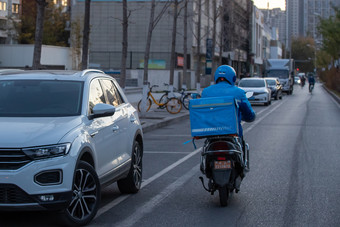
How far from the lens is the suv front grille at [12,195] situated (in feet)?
18.2

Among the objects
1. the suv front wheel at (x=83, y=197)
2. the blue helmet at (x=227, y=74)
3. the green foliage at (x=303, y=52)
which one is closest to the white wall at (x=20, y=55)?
the blue helmet at (x=227, y=74)

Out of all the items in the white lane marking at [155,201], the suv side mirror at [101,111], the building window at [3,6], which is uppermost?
the building window at [3,6]

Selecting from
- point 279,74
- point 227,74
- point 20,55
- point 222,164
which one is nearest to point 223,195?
point 222,164

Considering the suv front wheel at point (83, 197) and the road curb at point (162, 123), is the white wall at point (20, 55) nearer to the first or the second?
the road curb at point (162, 123)

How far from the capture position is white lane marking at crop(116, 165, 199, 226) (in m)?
6.55

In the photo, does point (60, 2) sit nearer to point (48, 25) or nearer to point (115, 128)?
point (48, 25)

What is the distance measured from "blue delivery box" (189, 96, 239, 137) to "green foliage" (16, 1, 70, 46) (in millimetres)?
56980

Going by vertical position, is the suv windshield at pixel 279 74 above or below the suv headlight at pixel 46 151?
above

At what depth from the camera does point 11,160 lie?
18.3ft

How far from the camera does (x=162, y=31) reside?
59906mm

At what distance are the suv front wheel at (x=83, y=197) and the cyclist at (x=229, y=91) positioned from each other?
193 cm

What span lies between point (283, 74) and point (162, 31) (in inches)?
543

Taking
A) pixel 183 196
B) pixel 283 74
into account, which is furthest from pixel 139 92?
pixel 183 196

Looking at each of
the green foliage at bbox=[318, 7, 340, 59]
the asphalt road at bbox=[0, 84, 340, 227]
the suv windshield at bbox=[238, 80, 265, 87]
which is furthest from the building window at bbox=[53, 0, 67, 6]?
the asphalt road at bbox=[0, 84, 340, 227]
